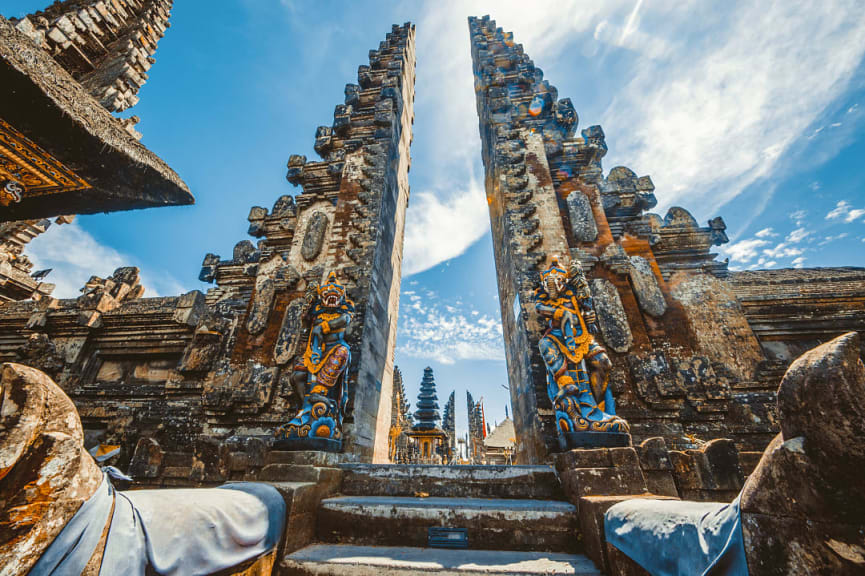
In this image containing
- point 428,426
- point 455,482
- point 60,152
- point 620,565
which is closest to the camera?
point 620,565

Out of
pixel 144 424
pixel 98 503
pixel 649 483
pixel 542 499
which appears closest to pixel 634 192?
pixel 649 483

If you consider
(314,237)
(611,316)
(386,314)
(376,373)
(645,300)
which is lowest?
(376,373)

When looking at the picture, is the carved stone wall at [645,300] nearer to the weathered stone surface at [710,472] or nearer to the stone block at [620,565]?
the weathered stone surface at [710,472]

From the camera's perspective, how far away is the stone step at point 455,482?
314 cm

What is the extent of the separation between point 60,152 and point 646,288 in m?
7.94

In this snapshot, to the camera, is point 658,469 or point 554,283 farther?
point 554,283

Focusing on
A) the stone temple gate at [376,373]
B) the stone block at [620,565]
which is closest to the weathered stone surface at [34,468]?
A: the stone temple gate at [376,373]

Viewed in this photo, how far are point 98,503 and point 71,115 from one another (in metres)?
3.86

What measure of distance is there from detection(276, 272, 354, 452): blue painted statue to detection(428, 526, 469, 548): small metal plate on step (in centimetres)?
156

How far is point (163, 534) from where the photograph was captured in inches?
54.6

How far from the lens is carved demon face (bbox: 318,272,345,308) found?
4.32 meters

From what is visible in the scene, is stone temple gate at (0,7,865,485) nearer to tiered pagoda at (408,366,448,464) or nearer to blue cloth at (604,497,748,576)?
blue cloth at (604,497,748,576)

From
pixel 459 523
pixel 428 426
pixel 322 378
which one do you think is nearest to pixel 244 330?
pixel 322 378

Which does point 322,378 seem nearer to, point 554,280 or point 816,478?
point 554,280
